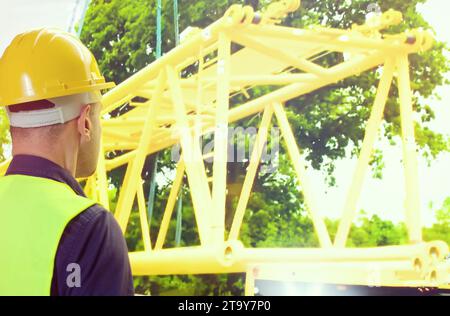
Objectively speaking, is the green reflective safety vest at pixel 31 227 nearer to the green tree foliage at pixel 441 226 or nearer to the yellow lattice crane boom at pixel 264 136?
the yellow lattice crane boom at pixel 264 136

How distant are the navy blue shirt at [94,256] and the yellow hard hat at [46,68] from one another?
0.88 ft

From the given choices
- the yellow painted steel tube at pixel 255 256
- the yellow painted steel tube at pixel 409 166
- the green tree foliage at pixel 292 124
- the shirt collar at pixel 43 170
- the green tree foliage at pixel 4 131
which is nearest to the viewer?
the shirt collar at pixel 43 170

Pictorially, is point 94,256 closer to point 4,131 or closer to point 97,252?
point 97,252

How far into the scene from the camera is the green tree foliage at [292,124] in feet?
20.5

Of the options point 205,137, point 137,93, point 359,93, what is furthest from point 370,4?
point 137,93

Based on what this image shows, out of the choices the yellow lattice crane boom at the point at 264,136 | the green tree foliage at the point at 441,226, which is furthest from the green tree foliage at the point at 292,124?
the yellow lattice crane boom at the point at 264,136

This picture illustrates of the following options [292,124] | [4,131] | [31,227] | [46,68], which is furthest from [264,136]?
[31,227]

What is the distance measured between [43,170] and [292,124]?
6.38 m

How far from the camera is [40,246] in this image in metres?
1.02

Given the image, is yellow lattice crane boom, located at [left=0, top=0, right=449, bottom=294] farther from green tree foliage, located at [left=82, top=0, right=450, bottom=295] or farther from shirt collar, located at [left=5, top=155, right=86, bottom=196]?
shirt collar, located at [left=5, top=155, right=86, bottom=196]

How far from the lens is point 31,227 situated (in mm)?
1061
